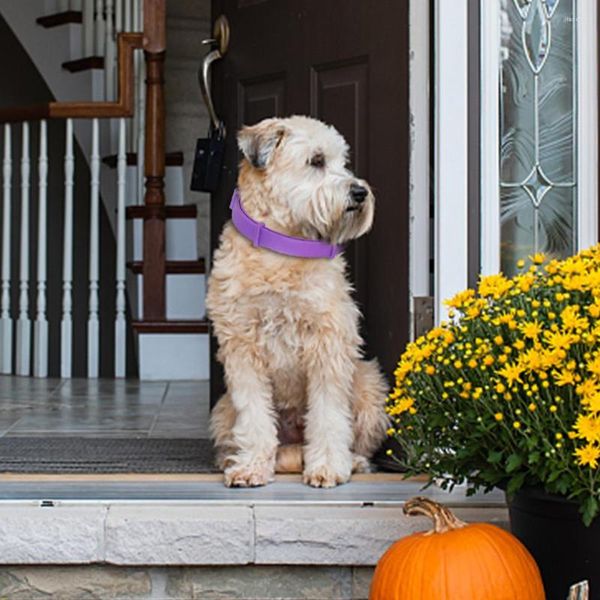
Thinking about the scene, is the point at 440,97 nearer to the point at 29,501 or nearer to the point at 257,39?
the point at 257,39

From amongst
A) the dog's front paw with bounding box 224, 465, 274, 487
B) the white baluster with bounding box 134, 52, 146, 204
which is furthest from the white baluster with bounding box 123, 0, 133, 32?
the dog's front paw with bounding box 224, 465, 274, 487

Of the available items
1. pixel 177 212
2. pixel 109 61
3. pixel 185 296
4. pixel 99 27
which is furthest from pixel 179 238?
pixel 99 27

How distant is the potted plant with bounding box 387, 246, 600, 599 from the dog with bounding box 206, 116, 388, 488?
46 cm

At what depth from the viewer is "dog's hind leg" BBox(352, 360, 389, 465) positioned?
3.19m

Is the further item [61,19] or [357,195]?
[61,19]

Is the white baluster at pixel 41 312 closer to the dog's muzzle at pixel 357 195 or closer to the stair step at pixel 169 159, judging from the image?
the stair step at pixel 169 159

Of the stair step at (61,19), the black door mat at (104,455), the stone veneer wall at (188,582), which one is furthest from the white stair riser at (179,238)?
the stone veneer wall at (188,582)

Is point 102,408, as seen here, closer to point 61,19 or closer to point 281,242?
point 281,242

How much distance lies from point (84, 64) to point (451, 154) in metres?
4.08

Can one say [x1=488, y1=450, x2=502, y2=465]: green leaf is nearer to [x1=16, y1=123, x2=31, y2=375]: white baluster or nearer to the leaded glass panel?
the leaded glass panel

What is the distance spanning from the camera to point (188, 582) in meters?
2.75

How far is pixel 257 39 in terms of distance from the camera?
3562mm

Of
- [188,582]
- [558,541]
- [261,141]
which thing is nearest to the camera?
[558,541]

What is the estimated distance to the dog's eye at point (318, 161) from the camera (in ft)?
10.0
